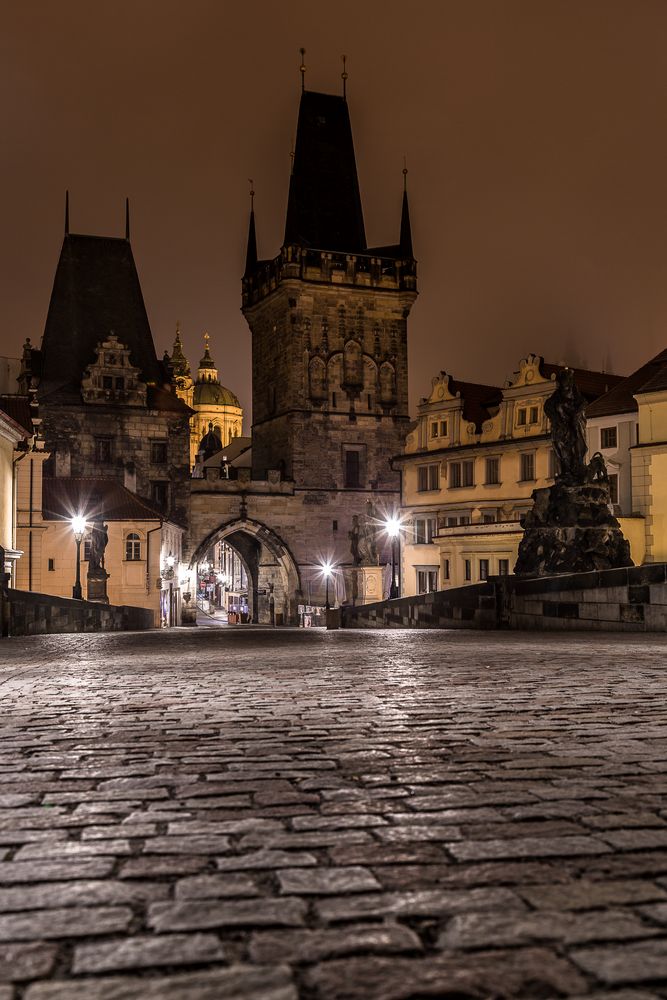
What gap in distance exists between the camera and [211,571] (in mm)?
100250

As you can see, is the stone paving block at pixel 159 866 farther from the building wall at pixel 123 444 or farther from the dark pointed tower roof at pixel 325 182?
the dark pointed tower roof at pixel 325 182

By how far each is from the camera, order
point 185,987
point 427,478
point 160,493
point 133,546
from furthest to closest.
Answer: point 160,493
point 427,478
point 133,546
point 185,987

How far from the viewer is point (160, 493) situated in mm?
56875

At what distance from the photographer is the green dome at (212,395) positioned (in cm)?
14000

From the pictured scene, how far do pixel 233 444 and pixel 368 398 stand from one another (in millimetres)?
49917

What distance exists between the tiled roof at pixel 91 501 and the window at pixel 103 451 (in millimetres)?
5110

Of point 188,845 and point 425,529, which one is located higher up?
point 425,529

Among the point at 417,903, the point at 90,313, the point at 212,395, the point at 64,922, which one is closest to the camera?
the point at 64,922

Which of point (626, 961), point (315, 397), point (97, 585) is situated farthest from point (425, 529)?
point (626, 961)

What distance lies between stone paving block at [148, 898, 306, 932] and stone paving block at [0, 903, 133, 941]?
7 cm

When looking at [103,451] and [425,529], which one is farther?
[103,451]

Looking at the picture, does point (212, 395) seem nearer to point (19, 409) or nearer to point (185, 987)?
point (19, 409)

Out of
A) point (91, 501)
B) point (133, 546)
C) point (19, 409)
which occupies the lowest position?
point (133, 546)

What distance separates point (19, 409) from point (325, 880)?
3657 centimetres
